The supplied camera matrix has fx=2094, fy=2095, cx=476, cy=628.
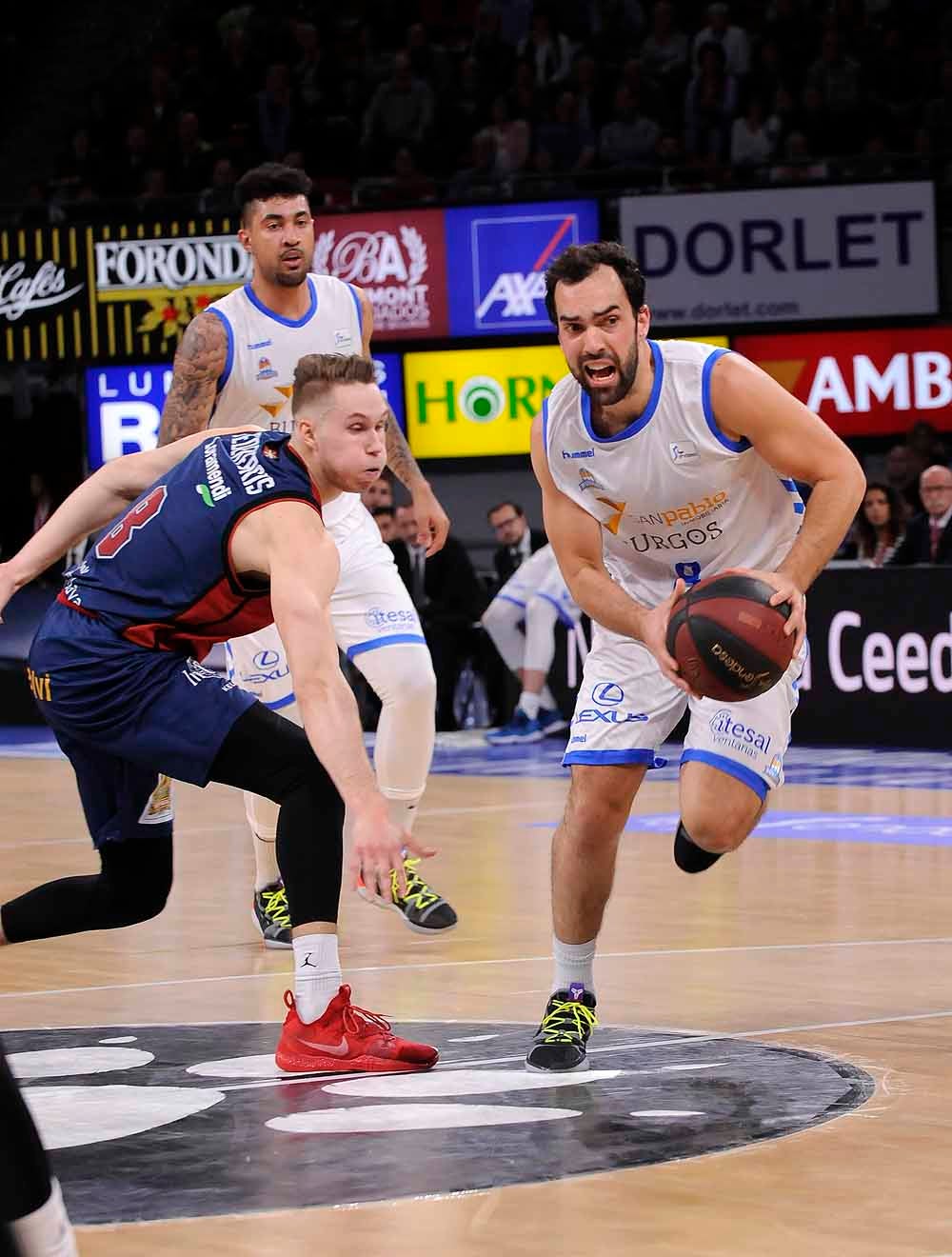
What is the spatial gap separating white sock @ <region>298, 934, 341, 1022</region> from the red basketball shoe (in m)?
0.02

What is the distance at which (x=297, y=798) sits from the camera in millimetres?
4449

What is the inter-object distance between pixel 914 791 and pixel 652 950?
4458 mm

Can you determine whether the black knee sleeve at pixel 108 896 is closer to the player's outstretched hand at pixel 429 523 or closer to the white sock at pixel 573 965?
the white sock at pixel 573 965

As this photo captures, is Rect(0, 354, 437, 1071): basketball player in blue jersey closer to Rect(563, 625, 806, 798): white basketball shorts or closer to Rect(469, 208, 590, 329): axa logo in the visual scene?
Rect(563, 625, 806, 798): white basketball shorts

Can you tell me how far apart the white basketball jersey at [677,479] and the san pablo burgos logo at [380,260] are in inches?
468

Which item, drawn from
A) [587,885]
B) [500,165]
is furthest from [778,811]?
[500,165]

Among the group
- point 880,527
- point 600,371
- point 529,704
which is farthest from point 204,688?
point 529,704

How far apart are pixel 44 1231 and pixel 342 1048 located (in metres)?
2.06

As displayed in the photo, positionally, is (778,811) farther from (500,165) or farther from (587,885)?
(500,165)

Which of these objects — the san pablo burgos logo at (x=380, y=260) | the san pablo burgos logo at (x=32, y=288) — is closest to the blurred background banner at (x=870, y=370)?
the san pablo burgos logo at (x=380, y=260)

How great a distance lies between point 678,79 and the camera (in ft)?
55.6

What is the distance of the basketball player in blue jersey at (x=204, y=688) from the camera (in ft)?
14.4

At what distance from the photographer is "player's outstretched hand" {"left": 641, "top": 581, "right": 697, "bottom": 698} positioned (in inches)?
173

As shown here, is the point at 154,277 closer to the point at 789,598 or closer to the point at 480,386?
the point at 480,386
